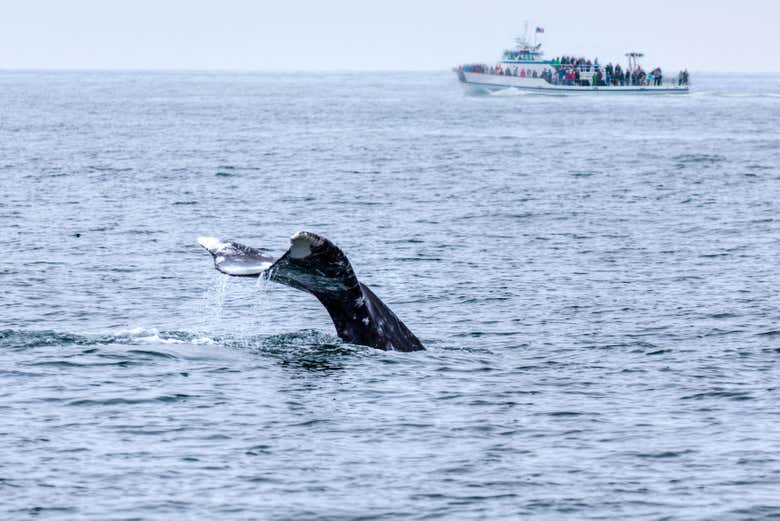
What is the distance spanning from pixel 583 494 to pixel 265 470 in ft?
10.8

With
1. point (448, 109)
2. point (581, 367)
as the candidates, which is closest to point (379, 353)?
point (581, 367)

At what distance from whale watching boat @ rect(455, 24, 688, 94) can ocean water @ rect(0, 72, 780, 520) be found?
3717 inches

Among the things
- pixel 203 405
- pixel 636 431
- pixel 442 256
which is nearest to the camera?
pixel 636 431

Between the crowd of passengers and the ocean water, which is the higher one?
the crowd of passengers

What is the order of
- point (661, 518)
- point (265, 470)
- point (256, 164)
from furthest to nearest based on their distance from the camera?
point (256, 164)
point (265, 470)
point (661, 518)

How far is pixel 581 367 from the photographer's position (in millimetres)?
18484

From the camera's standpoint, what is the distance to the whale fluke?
1434cm

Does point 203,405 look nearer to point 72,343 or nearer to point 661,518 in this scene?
point 72,343

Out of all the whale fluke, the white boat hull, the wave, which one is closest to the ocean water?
the wave

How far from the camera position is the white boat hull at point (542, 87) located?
143 m

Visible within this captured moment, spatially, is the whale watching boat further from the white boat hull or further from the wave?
the wave

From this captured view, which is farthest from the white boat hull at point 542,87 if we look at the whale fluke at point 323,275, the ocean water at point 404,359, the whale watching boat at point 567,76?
the whale fluke at point 323,275

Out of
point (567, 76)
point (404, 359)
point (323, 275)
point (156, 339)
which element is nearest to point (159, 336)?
point (156, 339)

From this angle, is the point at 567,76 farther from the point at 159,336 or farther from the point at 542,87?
the point at 159,336
